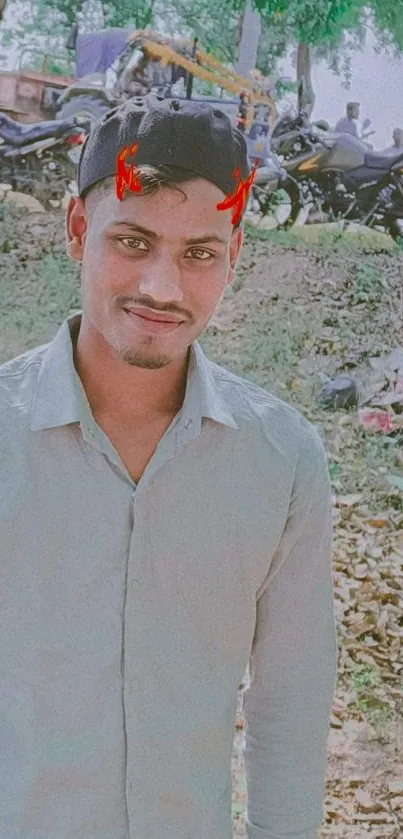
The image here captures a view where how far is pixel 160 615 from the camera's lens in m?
0.98

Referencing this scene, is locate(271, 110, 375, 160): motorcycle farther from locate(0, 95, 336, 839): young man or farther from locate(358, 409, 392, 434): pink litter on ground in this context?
locate(0, 95, 336, 839): young man

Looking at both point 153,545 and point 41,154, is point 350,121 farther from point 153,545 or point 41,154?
point 153,545

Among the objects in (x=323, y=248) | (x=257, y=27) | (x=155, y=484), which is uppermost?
(x=257, y=27)

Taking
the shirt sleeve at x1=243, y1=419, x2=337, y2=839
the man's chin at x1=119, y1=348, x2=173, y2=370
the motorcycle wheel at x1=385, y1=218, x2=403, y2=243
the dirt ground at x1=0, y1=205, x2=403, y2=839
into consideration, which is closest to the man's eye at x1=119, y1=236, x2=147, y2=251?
the man's chin at x1=119, y1=348, x2=173, y2=370

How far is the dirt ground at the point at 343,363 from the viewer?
82.7 inches

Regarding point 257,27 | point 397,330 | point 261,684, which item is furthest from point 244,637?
point 257,27

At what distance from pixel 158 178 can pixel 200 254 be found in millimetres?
101

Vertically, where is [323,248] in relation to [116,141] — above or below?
below

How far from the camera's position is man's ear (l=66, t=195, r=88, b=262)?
1020 millimetres

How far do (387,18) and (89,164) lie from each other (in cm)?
147

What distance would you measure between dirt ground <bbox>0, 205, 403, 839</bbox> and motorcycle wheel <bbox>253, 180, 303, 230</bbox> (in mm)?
47

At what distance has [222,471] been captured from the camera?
1029 mm

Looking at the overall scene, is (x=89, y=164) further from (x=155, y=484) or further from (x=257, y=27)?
(x=257, y=27)

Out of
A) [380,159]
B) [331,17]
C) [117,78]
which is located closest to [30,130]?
[117,78]
